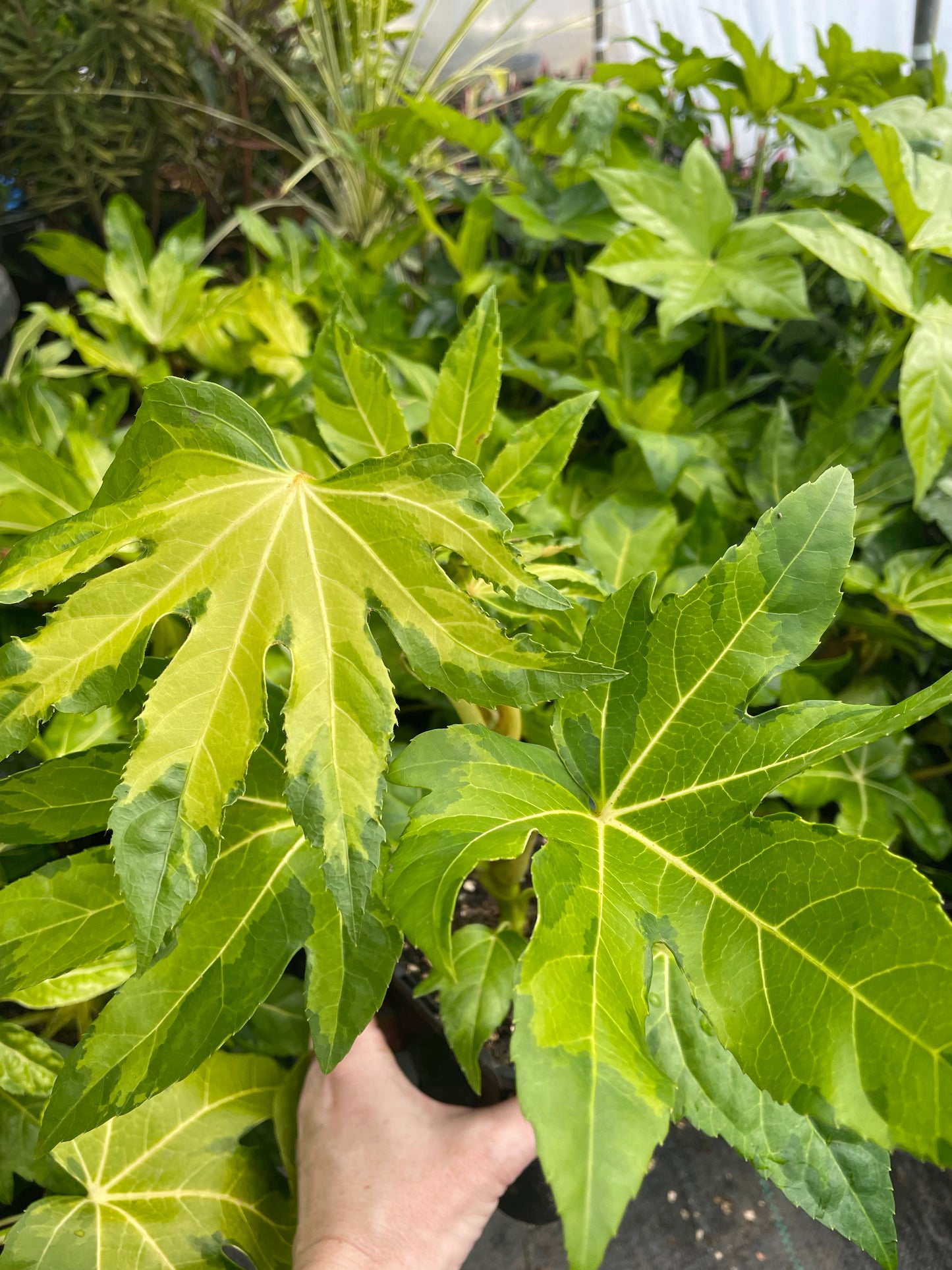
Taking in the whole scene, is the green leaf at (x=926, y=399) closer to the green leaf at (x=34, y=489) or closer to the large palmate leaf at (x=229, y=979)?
the large palmate leaf at (x=229, y=979)

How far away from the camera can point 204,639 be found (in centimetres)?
31

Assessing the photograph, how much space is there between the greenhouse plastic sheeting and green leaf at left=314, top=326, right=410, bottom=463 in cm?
128

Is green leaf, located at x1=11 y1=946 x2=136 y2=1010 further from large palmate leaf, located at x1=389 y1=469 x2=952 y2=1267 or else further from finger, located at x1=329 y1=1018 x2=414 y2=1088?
large palmate leaf, located at x1=389 y1=469 x2=952 y2=1267

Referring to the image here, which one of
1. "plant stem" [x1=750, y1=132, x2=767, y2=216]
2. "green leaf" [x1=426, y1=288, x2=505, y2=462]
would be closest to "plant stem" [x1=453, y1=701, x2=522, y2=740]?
"green leaf" [x1=426, y1=288, x2=505, y2=462]

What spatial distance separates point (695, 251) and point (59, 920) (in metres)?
0.73

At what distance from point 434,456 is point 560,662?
0.33 feet

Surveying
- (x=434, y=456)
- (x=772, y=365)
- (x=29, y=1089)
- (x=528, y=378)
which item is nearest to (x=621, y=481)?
(x=528, y=378)

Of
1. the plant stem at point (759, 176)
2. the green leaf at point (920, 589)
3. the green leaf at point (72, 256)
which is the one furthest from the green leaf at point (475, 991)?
the green leaf at point (72, 256)

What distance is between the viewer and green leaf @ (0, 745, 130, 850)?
0.37 metres

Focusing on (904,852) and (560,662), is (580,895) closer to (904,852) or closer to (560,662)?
(560,662)

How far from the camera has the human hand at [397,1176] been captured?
0.46m

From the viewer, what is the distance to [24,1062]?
49 cm

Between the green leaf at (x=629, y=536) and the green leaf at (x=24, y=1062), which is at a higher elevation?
the green leaf at (x=629, y=536)

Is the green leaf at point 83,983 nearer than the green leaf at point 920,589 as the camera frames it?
Yes
